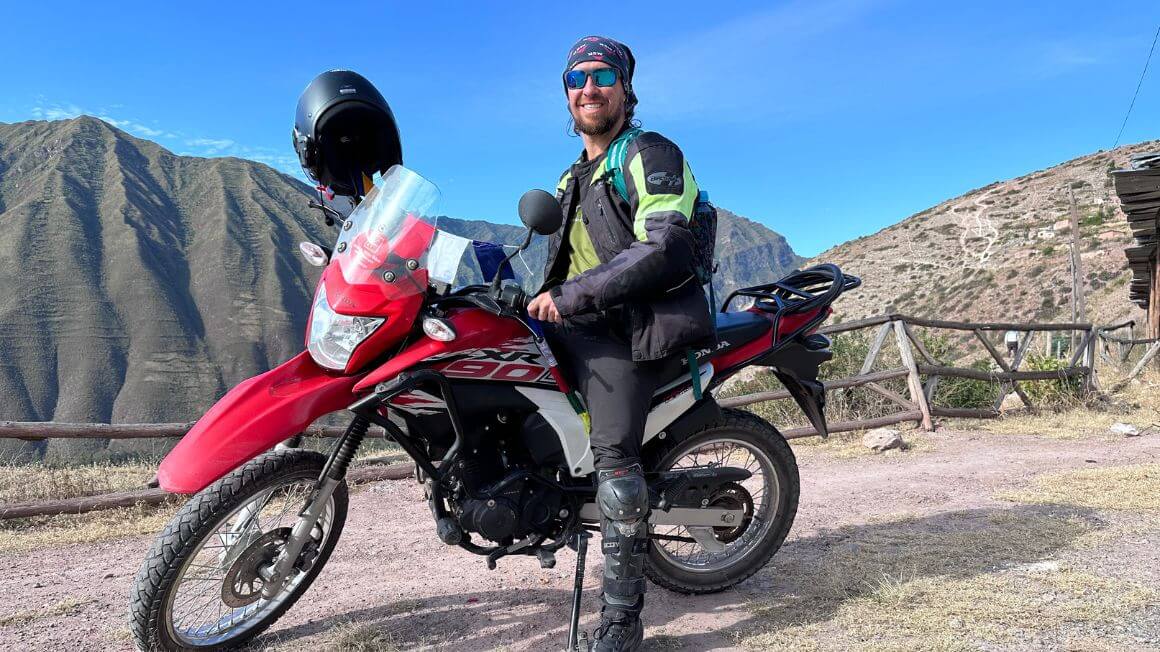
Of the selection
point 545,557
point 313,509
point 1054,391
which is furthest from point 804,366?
point 1054,391

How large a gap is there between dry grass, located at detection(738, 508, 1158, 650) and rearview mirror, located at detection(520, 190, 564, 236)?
178 centimetres

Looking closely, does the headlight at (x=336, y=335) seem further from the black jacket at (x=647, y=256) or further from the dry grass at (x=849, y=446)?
the dry grass at (x=849, y=446)

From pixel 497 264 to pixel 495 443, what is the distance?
0.69 m

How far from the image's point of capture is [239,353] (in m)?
141

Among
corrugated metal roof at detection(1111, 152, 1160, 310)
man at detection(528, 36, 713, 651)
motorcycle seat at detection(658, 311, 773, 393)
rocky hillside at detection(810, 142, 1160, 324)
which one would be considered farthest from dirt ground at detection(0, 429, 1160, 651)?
rocky hillside at detection(810, 142, 1160, 324)

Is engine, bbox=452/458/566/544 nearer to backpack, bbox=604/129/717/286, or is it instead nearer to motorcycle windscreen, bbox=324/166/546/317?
motorcycle windscreen, bbox=324/166/546/317

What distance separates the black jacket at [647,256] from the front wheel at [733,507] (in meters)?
0.76

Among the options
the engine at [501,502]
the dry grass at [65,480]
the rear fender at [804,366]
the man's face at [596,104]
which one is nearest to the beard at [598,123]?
the man's face at [596,104]

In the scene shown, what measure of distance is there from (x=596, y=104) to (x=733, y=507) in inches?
74.9

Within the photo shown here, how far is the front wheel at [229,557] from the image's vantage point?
254cm

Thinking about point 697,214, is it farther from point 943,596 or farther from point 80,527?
point 80,527

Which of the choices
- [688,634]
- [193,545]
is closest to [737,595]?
[688,634]

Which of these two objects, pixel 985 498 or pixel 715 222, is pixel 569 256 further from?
pixel 985 498

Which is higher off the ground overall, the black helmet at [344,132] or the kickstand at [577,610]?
the black helmet at [344,132]
